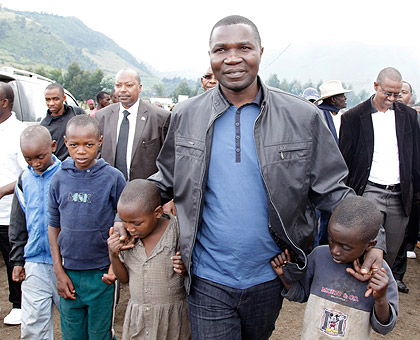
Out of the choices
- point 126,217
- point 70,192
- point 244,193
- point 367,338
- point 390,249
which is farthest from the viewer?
point 390,249

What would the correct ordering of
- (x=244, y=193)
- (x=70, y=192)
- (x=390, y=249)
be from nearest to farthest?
(x=244, y=193) → (x=70, y=192) → (x=390, y=249)

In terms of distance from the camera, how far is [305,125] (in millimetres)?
2006

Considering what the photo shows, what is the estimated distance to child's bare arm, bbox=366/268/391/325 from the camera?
191 centimetres

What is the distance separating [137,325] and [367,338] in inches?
51.5

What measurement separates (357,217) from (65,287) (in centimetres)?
199

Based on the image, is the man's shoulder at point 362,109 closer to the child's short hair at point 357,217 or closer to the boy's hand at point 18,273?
the child's short hair at point 357,217

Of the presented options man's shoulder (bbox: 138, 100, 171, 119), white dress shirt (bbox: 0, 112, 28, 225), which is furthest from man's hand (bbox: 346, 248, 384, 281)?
white dress shirt (bbox: 0, 112, 28, 225)

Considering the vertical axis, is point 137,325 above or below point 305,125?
below

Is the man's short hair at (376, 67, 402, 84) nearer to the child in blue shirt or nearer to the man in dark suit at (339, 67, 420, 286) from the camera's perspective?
the man in dark suit at (339, 67, 420, 286)

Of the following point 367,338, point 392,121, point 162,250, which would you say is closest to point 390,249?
point 392,121

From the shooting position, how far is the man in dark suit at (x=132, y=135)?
4148 mm

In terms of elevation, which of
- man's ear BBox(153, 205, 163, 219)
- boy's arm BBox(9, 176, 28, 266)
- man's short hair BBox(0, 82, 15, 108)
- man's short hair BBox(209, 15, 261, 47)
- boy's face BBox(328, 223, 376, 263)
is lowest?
boy's arm BBox(9, 176, 28, 266)

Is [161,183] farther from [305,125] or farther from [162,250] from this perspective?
[305,125]

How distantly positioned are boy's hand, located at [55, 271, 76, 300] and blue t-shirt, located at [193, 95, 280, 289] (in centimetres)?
123
